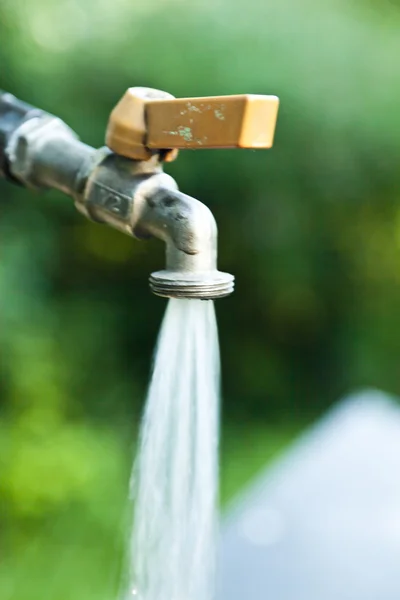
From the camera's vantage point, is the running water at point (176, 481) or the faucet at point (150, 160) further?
the running water at point (176, 481)

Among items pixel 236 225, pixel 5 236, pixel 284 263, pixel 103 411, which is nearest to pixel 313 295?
pixel 284 263

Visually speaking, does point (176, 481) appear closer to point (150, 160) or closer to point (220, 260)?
point (150, 160)

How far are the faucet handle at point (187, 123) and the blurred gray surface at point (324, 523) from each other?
559mm

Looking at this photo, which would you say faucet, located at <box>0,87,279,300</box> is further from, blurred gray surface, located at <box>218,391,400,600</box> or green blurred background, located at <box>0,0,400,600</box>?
green blurred background, located at <box>0,0,400,600</box>

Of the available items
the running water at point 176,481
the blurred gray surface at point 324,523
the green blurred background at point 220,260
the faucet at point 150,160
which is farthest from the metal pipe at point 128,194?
the green blurred background at point 220,260

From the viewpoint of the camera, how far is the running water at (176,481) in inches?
29.1

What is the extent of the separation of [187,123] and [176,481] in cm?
39

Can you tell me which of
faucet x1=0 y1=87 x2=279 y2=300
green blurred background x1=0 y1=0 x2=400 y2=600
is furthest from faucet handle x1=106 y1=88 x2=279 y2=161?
green blurred background x1=0 y1=0 x2=400 y2=600

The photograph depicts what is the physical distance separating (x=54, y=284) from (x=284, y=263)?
0.63m

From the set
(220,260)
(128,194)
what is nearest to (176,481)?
(128,194)

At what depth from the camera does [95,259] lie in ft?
6.70

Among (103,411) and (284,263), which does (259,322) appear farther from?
(103,411)

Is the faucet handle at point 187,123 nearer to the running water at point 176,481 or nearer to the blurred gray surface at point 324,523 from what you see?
the running water at point 176,481

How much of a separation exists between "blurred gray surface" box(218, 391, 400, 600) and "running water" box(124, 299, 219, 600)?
0.12m
